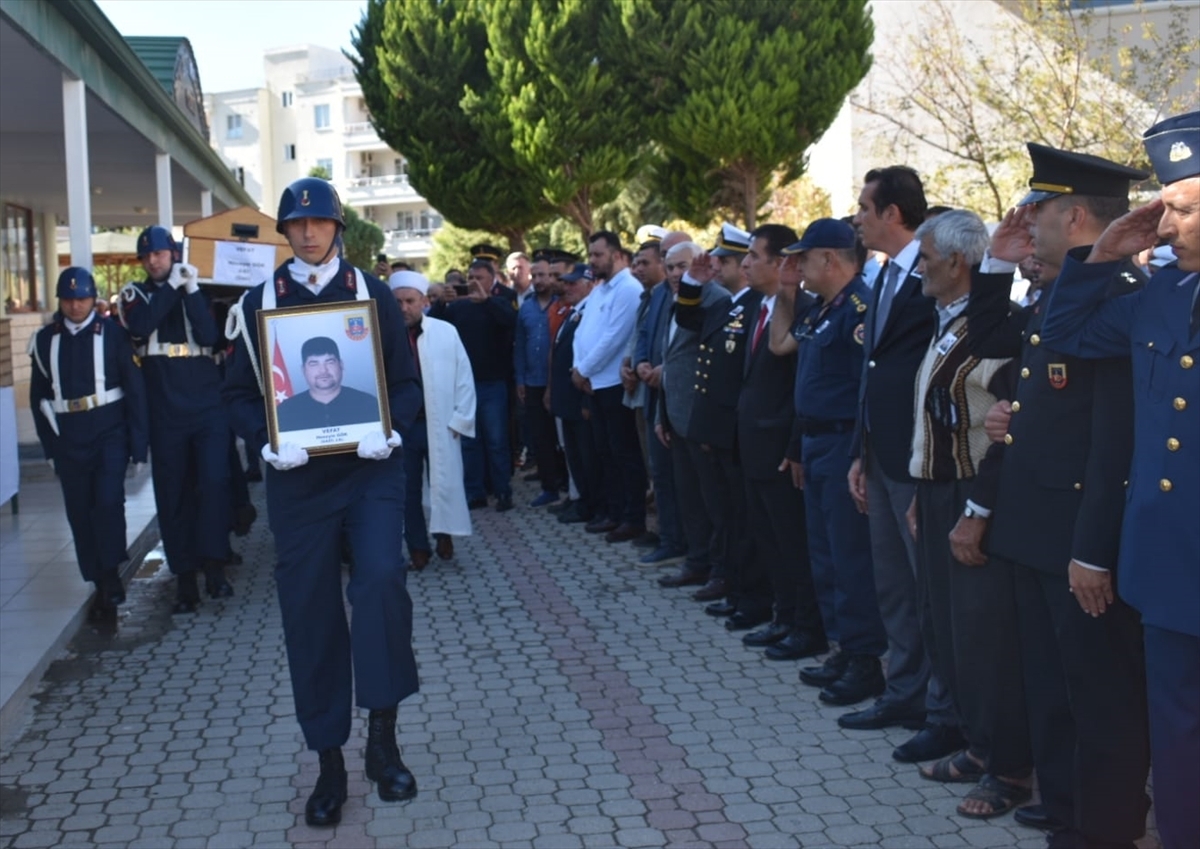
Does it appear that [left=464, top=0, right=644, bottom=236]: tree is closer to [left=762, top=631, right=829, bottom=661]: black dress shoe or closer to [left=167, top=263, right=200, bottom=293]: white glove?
[left=167, top=263, right=200, bottom=293]: white glove

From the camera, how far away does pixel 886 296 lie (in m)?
5.35

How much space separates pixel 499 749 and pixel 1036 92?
1468 cm

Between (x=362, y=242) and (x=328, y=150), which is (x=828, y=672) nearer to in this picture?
(x=362, y=242)

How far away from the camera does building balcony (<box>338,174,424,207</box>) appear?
73000 mm

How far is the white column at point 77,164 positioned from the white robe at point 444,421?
3769 millimetres

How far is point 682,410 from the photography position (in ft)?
26.8

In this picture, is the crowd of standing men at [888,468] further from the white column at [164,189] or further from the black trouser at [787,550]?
the white column at [164,189]

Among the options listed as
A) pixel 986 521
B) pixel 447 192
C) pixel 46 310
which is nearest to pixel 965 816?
pixel 986 521

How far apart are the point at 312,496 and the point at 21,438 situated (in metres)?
11.0

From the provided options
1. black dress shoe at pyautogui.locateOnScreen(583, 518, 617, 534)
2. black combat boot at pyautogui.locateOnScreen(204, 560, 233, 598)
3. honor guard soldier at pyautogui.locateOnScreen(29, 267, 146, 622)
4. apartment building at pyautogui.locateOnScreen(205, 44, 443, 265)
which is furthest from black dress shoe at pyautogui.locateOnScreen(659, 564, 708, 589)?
apartment building at pyautogui.locateOnScreen(205, 44, 443, 265)

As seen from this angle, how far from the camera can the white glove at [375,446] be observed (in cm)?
470

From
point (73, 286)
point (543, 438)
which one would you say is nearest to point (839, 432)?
point (73, 286)

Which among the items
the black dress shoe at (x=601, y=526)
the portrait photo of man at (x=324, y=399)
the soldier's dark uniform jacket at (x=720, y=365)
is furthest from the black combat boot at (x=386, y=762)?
the black dress shoe at (x=601, y=526)

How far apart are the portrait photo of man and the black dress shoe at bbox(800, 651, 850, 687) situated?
8.29 feet
